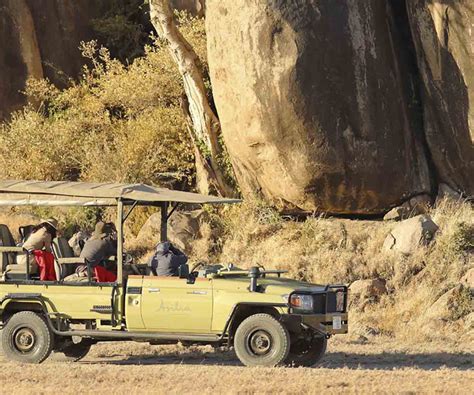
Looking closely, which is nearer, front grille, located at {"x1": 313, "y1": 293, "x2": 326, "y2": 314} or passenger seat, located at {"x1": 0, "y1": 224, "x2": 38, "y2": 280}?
front grille, located at {"x1": 313, "y1": 293, "x2": 326, "y2": 314}

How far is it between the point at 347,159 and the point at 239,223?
2732 millimetres

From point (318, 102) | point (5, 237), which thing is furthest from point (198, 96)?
point (5, 237)

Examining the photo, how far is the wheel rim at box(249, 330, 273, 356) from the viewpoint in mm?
13555

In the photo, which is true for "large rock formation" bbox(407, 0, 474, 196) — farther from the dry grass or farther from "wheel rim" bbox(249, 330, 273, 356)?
"wheel rim" bbox(249, 330, 273, 356)

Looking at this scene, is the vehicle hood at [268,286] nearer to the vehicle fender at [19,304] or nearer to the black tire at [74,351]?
the vehicle fender at [19,304]

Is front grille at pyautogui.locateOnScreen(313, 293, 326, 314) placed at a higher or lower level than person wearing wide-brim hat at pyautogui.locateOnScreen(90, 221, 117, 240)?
lower

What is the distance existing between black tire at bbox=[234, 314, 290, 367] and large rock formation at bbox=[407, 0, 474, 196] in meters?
9.10

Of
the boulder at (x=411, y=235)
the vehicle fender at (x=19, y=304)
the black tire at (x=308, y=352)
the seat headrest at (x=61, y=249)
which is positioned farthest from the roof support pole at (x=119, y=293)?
the boulder at (x=411, y=235)

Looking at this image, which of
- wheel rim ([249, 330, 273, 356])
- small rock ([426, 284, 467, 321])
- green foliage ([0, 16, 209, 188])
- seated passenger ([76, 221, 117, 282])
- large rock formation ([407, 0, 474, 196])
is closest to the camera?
wheel rim ([249, 330, 273, 356])

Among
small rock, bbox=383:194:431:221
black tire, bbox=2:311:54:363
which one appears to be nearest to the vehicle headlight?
black tire, bbox=2:311:54:363

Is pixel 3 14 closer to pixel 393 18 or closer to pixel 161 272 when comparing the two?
pixel 393 18

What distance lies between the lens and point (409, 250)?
67.0 ft

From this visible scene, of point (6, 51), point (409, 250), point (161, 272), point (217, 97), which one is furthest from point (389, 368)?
point (6, 51)

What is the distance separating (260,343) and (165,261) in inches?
63.2
